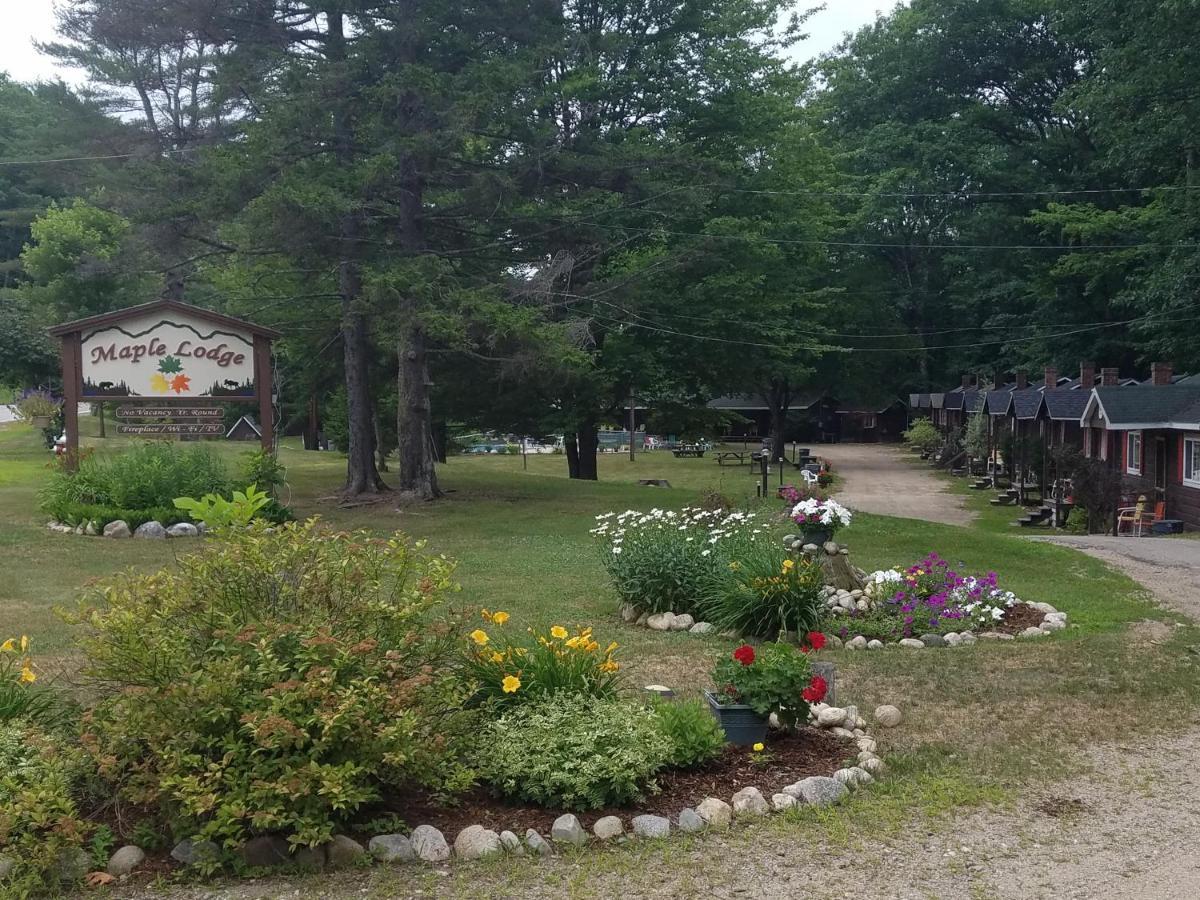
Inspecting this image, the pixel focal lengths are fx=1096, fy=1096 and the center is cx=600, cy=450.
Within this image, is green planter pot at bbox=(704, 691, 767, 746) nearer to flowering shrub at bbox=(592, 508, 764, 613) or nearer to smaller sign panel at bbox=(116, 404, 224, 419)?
flowering shrub at bbox=(592, 508, 764, 613)

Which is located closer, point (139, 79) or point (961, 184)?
point (139, 79)

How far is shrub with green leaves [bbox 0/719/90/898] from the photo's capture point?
433cm

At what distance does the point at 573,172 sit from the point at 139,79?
15.1 meters

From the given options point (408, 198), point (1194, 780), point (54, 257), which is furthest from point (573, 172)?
point (54, 257)

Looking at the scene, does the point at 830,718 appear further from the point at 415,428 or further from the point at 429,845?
the point at 415,428

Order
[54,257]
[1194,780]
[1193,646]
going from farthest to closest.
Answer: [54,257] < [1193,646] < [1194,780]

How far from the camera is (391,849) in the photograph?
15.6 feet

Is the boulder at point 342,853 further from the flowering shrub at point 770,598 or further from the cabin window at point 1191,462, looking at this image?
the cabin window at point 1191,462

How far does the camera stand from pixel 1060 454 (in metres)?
27.2

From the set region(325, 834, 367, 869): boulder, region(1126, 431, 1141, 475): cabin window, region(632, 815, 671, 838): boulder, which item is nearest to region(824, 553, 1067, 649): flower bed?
region(632, 815, 671, 838): boulder

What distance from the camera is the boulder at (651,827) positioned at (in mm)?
5016

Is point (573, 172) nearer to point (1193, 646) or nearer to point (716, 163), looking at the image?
point (716, 163)

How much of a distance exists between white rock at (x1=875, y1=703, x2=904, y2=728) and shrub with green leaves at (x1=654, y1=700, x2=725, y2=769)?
149cm

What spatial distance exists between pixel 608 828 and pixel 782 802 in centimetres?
92
